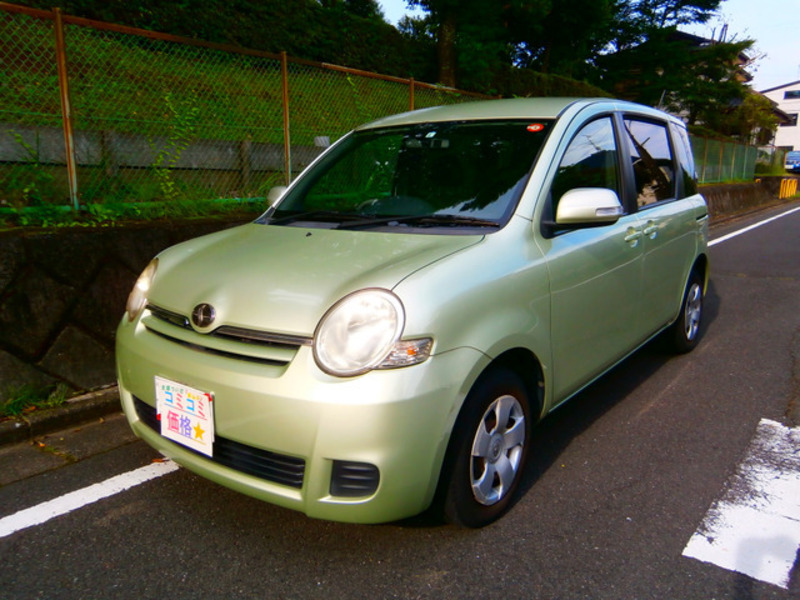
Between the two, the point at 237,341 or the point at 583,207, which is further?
the point at 583,207

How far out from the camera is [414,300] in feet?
6.31

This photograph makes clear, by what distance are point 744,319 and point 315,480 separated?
5012 millimetres

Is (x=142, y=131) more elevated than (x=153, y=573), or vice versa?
(x=142, y=131)

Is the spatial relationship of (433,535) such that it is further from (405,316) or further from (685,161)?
(685,161)

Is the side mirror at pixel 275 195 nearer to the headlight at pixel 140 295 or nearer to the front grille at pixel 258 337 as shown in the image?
the headlight at pixel 140 295

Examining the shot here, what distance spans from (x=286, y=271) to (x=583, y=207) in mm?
1258

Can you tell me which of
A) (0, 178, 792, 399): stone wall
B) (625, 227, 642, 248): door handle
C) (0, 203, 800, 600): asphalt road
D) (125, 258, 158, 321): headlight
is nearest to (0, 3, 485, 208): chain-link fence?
(0, 178, 792, 399): stone wall

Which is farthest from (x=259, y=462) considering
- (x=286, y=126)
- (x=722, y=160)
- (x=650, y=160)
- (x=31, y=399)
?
(x=722, y=160)

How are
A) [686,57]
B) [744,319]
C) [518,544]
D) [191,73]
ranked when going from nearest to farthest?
[518,544]
[191,73]
[744,319]
[686,57]

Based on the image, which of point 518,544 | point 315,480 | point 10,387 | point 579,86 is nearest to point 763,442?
point 518,544

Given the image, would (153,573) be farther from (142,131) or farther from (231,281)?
(142,131)

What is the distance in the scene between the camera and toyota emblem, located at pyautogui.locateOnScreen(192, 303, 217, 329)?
210cm

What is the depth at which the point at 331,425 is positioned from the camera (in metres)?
1.80

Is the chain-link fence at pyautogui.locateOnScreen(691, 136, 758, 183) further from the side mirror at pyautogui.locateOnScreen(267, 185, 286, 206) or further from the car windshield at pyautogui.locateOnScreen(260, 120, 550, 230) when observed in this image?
the side mirror at pyautogui.locateOnScreen(267, 185, 286, 206)
